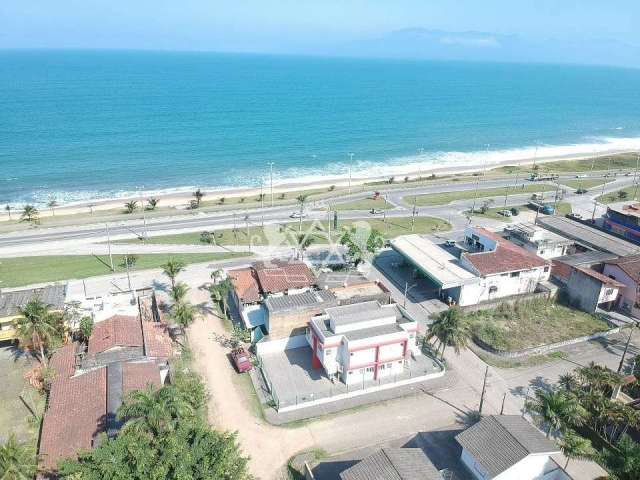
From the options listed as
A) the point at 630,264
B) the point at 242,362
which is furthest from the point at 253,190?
the point at 630,264

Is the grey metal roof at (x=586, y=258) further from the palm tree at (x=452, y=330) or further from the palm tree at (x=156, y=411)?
the palm tree at (x=156, y=411)

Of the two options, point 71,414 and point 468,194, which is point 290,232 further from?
point 71,414

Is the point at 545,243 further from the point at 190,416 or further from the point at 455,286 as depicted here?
the point at 190,416

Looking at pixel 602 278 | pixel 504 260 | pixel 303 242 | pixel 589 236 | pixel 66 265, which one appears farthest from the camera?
pixel 303 242

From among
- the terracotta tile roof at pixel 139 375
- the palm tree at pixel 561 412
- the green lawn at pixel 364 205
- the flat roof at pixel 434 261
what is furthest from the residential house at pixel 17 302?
the green lawn at pixel 364 205

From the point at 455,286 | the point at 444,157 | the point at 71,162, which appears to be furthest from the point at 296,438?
the point at 444,157

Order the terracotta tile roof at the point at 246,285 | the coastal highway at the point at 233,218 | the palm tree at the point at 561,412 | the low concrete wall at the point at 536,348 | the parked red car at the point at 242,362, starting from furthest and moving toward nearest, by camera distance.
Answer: the coastal highway at the point at 233,218 → the terracotta tile roof at the point at 246,285 → the low concrete wall at the point at 536,348 → the parked red car at the point at 242,362 → the palm tree at the point at 561,412
